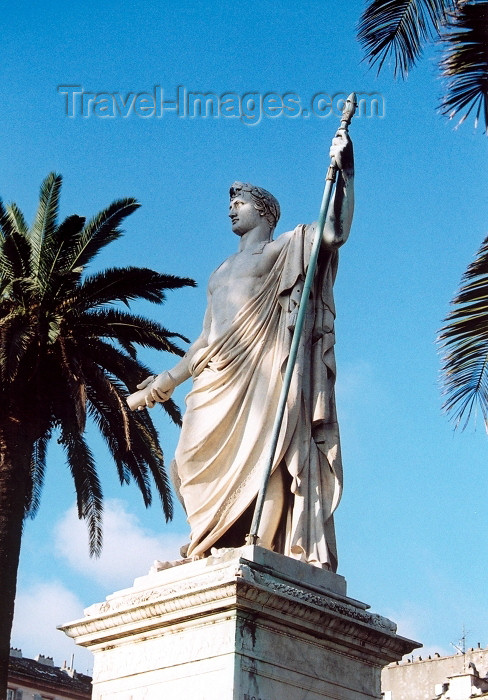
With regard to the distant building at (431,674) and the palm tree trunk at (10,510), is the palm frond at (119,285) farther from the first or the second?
the distant building at (431,674)

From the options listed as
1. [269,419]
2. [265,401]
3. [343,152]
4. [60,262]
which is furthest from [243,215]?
[60,262]

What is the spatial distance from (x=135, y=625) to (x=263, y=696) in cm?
101

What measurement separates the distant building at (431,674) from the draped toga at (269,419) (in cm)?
3309

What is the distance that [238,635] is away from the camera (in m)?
6.58

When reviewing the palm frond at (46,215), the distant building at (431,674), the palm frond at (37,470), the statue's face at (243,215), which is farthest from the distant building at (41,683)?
the statue's face at (243,215)

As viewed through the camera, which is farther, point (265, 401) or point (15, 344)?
point (15, 344)

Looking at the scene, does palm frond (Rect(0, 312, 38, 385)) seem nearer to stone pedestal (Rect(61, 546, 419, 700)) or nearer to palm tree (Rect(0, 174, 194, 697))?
palm tree (Rect(0, 174, 194, 697))

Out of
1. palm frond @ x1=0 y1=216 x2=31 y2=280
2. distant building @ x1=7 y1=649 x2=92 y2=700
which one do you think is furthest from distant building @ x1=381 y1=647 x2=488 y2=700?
palm frond @ x1=0 y1=216 x2=31 y2=280

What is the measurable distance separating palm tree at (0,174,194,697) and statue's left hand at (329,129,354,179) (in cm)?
1193

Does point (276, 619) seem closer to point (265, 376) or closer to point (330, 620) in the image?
point (330, 620)

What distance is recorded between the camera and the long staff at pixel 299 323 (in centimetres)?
728

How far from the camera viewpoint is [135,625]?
23.7 feet

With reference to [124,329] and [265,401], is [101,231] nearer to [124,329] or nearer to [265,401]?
[124,329]

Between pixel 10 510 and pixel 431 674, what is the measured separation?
85.9 ft
